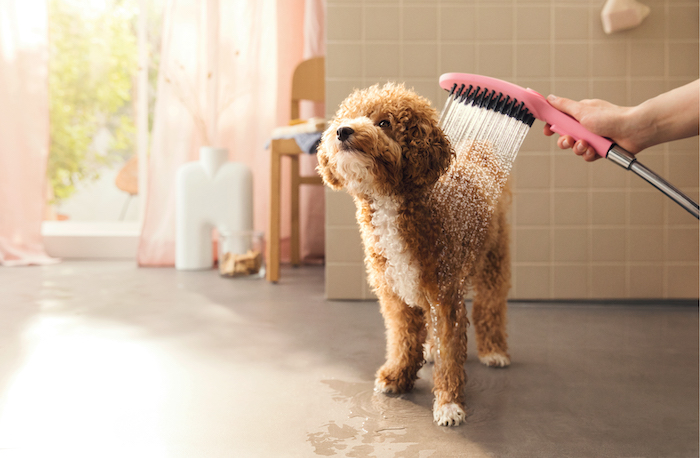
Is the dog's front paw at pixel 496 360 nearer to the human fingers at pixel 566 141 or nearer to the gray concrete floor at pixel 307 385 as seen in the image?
the gray concrete floor at pixel 307 385

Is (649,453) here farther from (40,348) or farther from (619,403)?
(40,348)

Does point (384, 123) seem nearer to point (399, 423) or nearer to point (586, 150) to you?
point (586, 150)

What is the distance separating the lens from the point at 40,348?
Result: 5.14 feet

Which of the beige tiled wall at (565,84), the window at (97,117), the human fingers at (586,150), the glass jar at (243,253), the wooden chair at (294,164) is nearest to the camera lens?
the human fingers at (586,150)

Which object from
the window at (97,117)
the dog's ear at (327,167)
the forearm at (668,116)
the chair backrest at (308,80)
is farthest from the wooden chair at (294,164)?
the forearm at (668,116)

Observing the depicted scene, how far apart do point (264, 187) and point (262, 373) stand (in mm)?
2156

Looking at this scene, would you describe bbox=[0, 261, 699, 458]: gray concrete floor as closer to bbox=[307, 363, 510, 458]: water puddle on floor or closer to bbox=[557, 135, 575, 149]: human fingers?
bbox=[307, 363, 510, 458]: water puddle on floor

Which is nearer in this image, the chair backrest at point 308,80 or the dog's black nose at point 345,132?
the dog's black nose at point 345,132

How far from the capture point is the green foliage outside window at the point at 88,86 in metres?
3.83

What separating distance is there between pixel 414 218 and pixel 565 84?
1.38 metres

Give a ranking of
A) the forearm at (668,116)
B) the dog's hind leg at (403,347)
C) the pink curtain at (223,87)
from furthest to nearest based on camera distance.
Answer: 1. the pink curtain at (223,87)
2. the dog's hind leg at (403,347)
3. the forearm at (668,116)

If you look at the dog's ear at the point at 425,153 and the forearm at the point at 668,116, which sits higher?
the forearm at the point at 668,116

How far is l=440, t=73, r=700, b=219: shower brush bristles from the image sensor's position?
103 cm

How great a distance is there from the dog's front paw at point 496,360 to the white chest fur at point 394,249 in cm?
44
